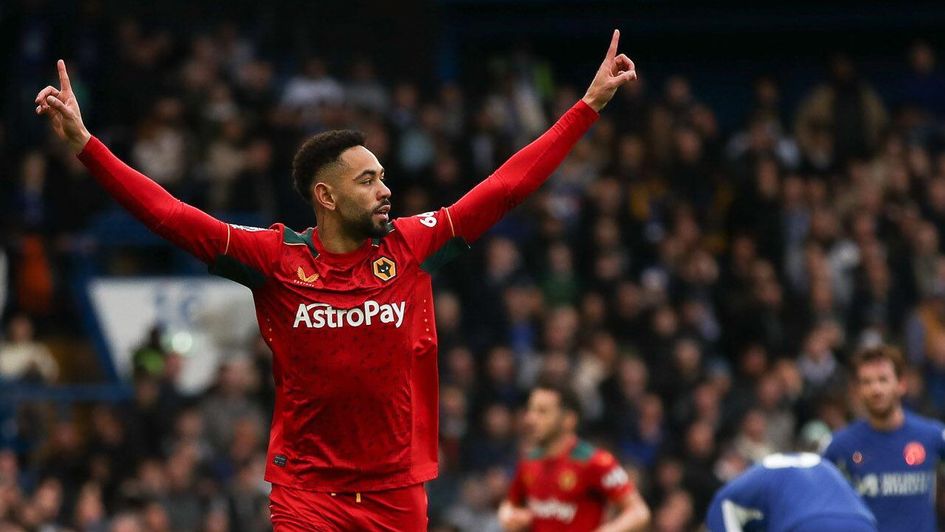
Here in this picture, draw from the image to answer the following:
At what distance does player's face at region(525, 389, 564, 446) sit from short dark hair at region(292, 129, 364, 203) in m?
3.60

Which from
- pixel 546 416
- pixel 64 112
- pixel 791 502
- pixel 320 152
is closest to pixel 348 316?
pixel 320 152

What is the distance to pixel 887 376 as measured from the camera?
32.7 feet

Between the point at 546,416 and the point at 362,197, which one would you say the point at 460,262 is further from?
the point at 362,197

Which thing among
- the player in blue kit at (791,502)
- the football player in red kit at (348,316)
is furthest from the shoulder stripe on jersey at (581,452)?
the football player in red kit at (348,316)

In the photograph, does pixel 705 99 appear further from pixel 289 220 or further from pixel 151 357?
pixel 151 357

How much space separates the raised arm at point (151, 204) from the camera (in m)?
6.93

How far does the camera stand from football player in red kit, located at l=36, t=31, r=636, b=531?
722 centimetres

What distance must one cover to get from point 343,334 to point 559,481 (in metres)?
3.78

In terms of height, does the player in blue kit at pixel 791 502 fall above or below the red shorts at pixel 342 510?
below

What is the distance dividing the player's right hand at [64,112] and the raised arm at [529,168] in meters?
1.56

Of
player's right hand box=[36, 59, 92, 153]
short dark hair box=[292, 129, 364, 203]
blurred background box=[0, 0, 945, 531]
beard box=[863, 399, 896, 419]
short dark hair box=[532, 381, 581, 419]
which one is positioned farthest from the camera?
blurred background box=[0, 0, 945, 531]

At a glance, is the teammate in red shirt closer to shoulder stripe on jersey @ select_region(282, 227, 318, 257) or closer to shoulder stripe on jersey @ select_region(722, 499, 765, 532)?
shoulder stripe on jersey @ select_region(722, 499, 765, 532)

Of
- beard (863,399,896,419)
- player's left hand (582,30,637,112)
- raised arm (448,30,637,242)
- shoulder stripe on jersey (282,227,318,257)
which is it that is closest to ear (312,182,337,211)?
shoulder stripe on jersey (282,227,318,257)

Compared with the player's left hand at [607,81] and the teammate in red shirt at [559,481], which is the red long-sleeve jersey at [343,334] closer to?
the player's left hand at [607,81]
